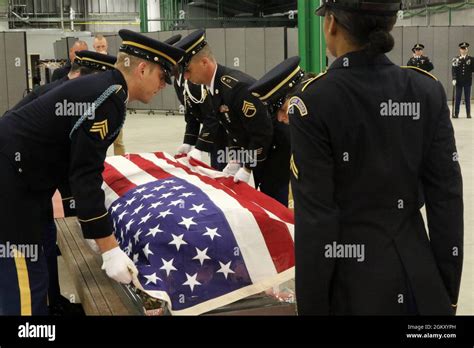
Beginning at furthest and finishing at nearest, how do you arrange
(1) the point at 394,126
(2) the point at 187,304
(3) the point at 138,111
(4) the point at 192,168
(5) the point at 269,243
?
(3) the point at 138,111 → (4) the point at 192,168 → (5) the point at 269,243 → (2) the point at 187,304 → (1) the point at 394,126

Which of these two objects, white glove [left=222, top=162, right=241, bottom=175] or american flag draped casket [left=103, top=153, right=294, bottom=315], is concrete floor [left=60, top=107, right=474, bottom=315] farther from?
white glove [left=222, top=162, right=241, bottom=175]

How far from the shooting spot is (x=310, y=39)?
7.62 meters

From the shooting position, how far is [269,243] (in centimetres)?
259

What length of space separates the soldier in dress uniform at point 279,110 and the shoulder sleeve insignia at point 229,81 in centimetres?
33

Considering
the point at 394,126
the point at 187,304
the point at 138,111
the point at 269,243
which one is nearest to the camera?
the point at 394,126

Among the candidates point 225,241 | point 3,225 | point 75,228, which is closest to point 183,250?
point 225,241

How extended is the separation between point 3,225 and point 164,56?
34.2 inches

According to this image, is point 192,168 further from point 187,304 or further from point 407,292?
point 407,292

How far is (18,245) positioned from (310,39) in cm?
599

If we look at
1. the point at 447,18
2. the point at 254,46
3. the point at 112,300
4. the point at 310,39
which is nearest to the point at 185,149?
the point at 112,300

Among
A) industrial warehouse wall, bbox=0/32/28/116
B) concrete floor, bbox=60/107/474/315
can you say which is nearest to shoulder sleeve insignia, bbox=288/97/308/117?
concrete floor, bbox=60/107/474/315

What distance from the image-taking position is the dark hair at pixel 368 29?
57.1 inches

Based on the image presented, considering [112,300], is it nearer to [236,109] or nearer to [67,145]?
[67,145]

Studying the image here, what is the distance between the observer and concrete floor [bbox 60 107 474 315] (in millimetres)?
3957
